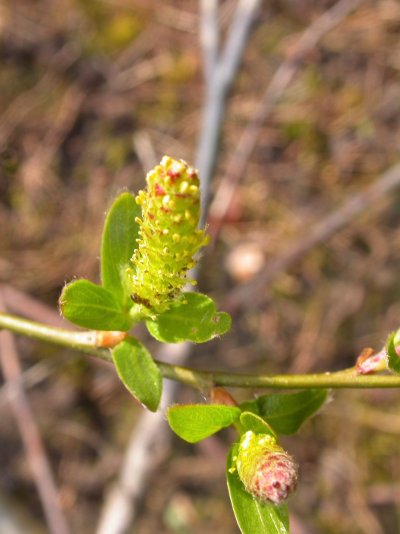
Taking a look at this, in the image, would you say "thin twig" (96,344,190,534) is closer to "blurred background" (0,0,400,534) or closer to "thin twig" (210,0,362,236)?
"blurred background" (0,0,400,534)

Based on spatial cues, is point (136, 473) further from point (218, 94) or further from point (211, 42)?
point (211, 42)

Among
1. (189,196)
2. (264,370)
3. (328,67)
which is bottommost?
(264,370)

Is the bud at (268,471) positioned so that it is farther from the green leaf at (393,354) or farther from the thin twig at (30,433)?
the thin twig at (30,433)

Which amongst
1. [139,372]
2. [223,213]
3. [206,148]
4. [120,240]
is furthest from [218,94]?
[139,372]

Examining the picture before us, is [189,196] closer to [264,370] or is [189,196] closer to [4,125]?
[264,370]

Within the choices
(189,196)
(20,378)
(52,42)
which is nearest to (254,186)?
(52,42)

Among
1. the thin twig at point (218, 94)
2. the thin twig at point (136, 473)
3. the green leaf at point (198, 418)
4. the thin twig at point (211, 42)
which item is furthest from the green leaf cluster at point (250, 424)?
the thin twig at point (211, 42)

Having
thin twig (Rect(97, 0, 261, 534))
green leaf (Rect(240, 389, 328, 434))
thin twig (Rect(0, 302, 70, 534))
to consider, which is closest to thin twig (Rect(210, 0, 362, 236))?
thin twig (Rect(97, 0, 261, 534))
